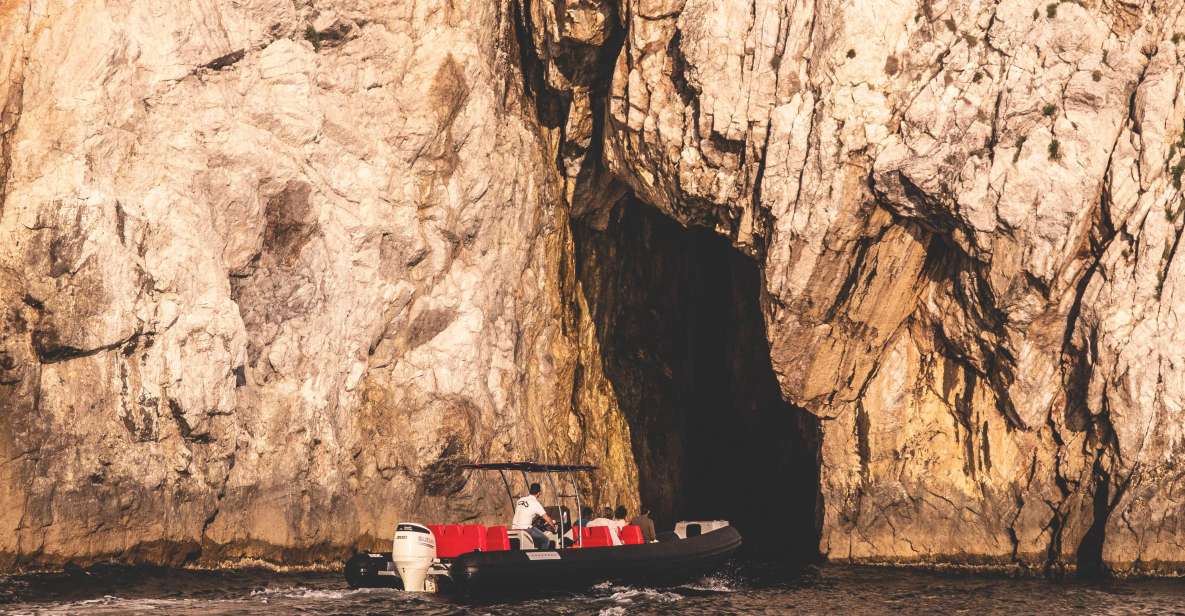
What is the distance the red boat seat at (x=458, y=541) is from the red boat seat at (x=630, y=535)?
3.39 meters

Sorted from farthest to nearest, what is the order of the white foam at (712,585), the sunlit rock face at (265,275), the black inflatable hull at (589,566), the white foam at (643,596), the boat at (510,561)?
the sunlit rock face at (265,275)
the white foam at (712,585)
the white foam at (643,596)
the boat at (510,561)
the black inflatable hull at (589,566)

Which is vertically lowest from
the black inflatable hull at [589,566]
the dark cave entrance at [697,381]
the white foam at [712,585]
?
the white foam at [712,585]

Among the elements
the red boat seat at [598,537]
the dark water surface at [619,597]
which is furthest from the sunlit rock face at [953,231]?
the red boat seat at [598,537]

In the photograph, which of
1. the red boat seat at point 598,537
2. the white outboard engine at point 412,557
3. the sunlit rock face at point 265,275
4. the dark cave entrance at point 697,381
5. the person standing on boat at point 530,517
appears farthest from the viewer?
the dark cave entrance at point 697,381

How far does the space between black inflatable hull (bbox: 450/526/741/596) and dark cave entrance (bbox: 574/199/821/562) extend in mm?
6704

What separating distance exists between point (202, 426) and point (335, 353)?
11.6ft

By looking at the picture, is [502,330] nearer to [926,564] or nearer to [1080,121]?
[926,564]

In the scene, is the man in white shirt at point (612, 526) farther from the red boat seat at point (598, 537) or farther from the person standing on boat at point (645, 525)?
the person standing on boat at point (645, 525)

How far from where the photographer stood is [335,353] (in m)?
27.7

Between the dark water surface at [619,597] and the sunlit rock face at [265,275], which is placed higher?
the sunlit rock face at [265,275]

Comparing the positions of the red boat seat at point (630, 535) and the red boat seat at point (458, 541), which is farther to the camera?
the red boat seat at point (630, 535)

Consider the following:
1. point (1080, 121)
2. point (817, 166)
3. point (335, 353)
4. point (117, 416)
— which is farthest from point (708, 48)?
point (117, 416)

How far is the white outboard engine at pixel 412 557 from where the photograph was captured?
21281 millimetres

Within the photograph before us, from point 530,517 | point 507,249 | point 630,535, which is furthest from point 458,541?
point 507,249
